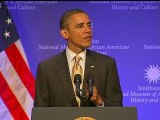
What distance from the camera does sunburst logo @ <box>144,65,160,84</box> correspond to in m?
4.46

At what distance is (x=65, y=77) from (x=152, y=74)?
6.28ft

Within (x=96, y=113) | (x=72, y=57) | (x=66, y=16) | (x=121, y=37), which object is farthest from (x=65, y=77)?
(x=121, y=37)

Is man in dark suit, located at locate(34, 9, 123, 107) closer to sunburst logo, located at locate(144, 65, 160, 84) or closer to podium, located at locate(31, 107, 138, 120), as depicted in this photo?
podium, located at locate(31, 107, 138, 120)

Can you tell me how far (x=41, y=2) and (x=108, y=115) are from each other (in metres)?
2.64

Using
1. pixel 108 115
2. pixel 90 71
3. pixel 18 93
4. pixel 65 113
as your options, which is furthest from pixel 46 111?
pixel 18 93

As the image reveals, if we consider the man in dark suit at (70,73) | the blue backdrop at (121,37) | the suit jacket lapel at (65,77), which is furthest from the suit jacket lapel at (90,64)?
the blue backdrop at (121,37)

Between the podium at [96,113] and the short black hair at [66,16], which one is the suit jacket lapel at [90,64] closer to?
the short black hair at [66,16]

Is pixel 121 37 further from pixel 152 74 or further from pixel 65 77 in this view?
pixel 65 77

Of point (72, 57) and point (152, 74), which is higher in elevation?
point (152, 74)

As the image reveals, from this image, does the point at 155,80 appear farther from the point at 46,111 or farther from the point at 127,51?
the point at 46,111

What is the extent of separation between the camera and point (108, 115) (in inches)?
87.0

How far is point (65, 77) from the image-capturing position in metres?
2.80

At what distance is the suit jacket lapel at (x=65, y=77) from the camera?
108 inches

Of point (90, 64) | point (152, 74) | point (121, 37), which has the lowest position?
point (90, 64)
